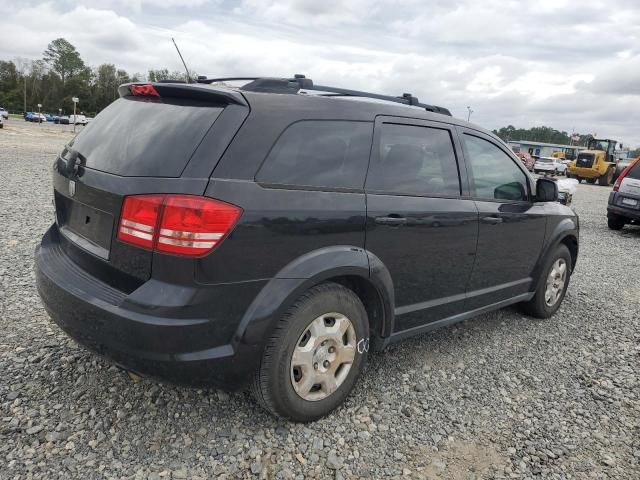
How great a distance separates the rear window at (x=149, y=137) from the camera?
7.52 ft

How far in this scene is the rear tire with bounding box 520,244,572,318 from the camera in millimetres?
4527

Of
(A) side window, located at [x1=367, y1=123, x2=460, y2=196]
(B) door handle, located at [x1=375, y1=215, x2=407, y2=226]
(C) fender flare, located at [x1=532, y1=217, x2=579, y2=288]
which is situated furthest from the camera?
(C) fender flare, located at [x1=532, y1=217, x2=579, y2=288]

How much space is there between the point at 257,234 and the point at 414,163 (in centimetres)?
133

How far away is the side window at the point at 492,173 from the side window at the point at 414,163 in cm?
23

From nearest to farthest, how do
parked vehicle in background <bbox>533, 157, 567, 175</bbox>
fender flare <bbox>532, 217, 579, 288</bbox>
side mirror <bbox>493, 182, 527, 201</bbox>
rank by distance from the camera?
side mirror <bbox>493, 182, 527, 201</bbox> → fender flare <bbox>532, 217, 579, 288</bbox> → parked vehicle in background <bbox>533, 157, 567, 175</bbox>

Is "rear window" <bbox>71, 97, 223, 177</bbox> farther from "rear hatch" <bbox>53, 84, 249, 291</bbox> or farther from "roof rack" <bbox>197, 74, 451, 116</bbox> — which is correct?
"roof rack" <bbox>197, 74, 451, 116</bbox>

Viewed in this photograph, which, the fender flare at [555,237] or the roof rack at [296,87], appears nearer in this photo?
the roof rack at [296,87]

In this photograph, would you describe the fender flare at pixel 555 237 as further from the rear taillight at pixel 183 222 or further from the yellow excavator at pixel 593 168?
the yellow excavator at pixel 593 168

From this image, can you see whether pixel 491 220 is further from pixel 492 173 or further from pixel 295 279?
pixel 295 279

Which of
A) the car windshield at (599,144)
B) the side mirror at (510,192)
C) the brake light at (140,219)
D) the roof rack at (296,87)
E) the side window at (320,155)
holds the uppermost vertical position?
the car windshield at (599,144)

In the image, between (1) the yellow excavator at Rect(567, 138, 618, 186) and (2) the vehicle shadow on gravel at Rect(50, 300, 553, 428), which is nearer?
(2) the vehicle shadow on gravel at Rect(50, 300, 553, 428)

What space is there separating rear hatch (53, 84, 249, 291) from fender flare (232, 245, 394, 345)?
1.69ft

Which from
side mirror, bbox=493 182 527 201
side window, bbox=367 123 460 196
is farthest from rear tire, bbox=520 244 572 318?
side window, bbox=367 123 460 196

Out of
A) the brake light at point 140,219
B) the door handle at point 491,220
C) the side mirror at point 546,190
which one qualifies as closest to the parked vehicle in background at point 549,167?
the side mirror at point 546,190
